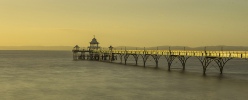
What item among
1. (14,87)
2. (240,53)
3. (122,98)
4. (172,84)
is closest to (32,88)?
(14,87)

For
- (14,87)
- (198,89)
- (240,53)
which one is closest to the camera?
(198,89)

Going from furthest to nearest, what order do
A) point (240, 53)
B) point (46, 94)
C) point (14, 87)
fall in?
point (240, 53)
point (14, 87)
point (46, 94)

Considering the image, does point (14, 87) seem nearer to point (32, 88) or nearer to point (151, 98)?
point (32, 88)

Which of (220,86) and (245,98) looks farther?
(220,86)

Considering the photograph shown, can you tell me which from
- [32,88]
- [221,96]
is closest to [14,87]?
[32,88]

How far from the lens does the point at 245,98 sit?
102 feet

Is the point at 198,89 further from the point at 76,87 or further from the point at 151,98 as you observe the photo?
the point at 76,87

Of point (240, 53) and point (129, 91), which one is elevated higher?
point (240, 53)

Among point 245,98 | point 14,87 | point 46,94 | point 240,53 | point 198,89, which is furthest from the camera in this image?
point 240,53

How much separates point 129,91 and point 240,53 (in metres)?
19.0

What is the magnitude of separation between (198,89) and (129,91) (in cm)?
770

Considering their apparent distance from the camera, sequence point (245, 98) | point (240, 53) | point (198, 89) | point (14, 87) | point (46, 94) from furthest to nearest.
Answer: point (240, 53), point (14, 87), point (198, 89), point (46, 94), point (245, 98)

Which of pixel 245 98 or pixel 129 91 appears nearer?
pixel 245 98

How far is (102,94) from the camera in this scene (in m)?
34.6
